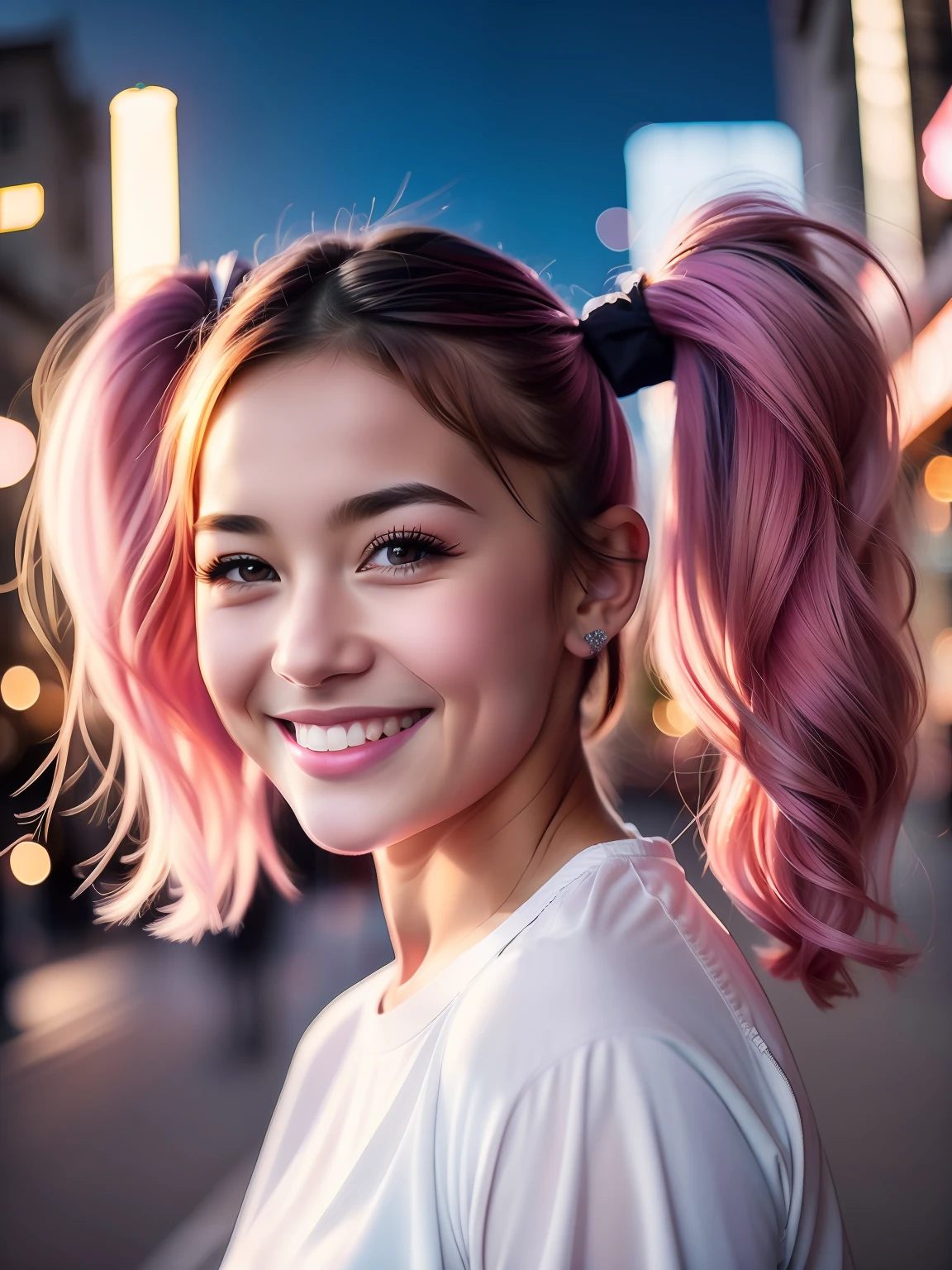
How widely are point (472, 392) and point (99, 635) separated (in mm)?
449

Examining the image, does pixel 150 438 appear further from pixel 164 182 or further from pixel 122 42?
pixel 122 42

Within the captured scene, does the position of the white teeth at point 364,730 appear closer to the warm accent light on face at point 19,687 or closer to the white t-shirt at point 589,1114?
the white t-shirt at point 589,1114

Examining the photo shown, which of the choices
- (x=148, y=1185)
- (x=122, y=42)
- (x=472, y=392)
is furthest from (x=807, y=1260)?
(x=122, y=42)

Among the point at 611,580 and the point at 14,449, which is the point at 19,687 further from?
the point at 611,580

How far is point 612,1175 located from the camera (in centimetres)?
50

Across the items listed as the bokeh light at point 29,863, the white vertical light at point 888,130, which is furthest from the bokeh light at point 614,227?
the bokeh light at point 29,863

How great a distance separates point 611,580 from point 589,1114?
0.39 m

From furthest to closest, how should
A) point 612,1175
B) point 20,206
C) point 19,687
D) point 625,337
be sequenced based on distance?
point 19,687 < point 20,206 < point 625,337 < point 612,1175

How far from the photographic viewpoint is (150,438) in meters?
0.87

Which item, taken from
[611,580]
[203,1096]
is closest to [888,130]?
[611,580]

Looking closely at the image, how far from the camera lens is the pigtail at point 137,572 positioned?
848 millimetres

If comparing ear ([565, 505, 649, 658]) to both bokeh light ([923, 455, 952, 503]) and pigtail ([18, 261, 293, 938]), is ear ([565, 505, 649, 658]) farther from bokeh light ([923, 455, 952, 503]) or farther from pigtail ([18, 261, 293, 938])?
bokeh light ([923, 455, 952, 503])

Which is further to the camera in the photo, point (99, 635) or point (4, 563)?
point (4, 563)

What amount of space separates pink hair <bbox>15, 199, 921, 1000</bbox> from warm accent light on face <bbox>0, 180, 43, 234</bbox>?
0.52 m
